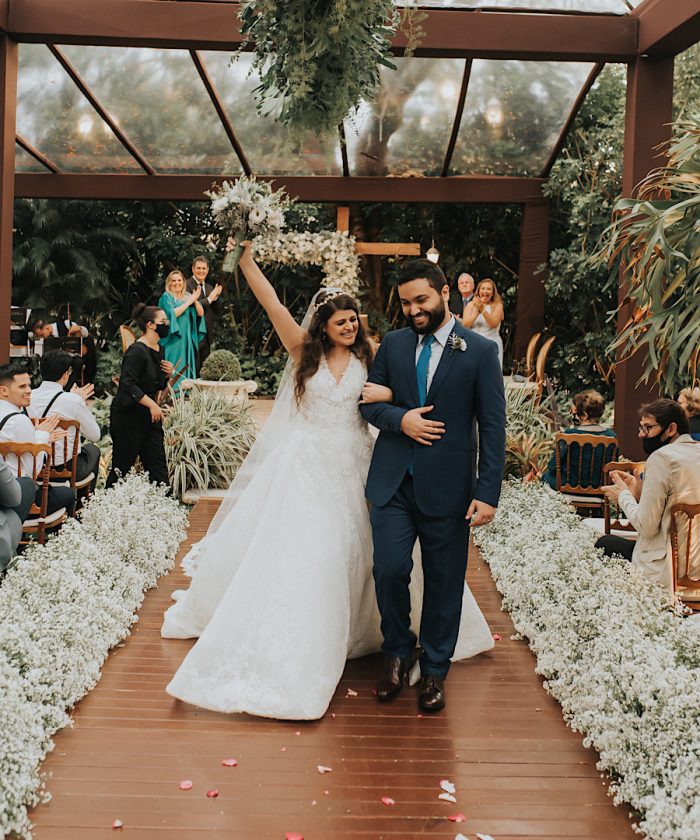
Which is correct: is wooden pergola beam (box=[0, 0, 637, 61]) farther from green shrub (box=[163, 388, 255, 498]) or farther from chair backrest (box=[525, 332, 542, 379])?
chair backrest (box=[525, 332, 542, 379])

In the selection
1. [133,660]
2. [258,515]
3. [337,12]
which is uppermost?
[337,12]

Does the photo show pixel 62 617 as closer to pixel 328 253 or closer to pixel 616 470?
pixel 616 470

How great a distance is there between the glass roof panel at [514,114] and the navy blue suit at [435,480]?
754 cm

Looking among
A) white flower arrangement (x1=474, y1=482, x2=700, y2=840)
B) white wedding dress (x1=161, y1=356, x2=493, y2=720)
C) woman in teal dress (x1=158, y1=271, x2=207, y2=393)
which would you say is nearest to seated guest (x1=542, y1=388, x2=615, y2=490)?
white flower arrangement (x1=474, y1=482, x2=700, y2=840)

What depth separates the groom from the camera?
4.00 m

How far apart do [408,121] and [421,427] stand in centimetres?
881

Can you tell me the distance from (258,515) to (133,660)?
88 centimetres

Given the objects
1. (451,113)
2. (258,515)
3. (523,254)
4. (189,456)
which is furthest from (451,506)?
(523,254)

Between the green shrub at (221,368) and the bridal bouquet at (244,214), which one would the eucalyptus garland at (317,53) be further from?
the green shrub at (221,368)

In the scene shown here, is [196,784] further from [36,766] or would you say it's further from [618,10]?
[618,10]

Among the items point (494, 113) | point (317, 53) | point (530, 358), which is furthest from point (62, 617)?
point (494, 113)

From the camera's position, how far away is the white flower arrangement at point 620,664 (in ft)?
10.1

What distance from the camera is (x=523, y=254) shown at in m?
13.4

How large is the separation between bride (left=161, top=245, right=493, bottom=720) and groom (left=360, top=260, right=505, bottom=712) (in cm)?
20
